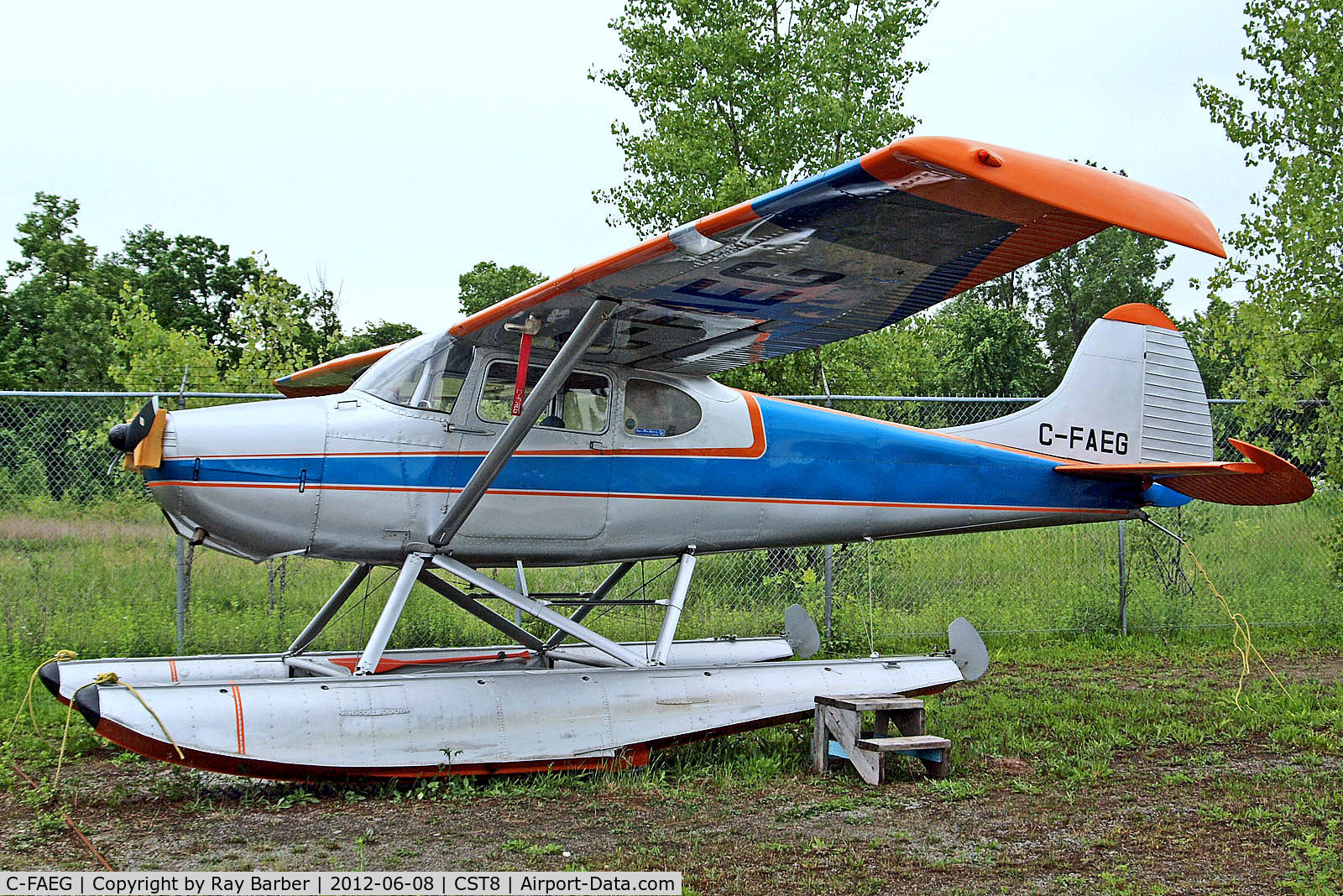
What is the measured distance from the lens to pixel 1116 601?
1098cm

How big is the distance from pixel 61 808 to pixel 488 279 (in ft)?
169

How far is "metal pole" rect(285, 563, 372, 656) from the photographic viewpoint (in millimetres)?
6832

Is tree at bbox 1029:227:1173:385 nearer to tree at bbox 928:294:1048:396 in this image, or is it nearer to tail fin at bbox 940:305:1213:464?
tree at bbox 928:294:1048:396

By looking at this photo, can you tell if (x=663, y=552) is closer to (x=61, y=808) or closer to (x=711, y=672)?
(x=711, y=672)

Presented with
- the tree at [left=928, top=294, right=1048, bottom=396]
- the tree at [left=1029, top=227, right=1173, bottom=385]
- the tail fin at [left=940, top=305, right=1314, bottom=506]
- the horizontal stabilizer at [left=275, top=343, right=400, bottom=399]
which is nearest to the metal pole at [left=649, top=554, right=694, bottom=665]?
the tail fin at [left=940, top=305, right=1314, bottom=506]

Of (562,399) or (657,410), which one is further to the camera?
(657,410)

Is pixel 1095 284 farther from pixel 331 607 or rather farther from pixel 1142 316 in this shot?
pixel 331 607

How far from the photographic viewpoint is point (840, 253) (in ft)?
17.0

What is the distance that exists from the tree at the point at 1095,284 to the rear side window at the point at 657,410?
40.6 meters

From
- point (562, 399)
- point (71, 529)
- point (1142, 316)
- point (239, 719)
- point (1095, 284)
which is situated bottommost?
point (239, 719)

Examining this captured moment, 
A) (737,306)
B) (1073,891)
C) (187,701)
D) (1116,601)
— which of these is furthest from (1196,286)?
(187,701)
